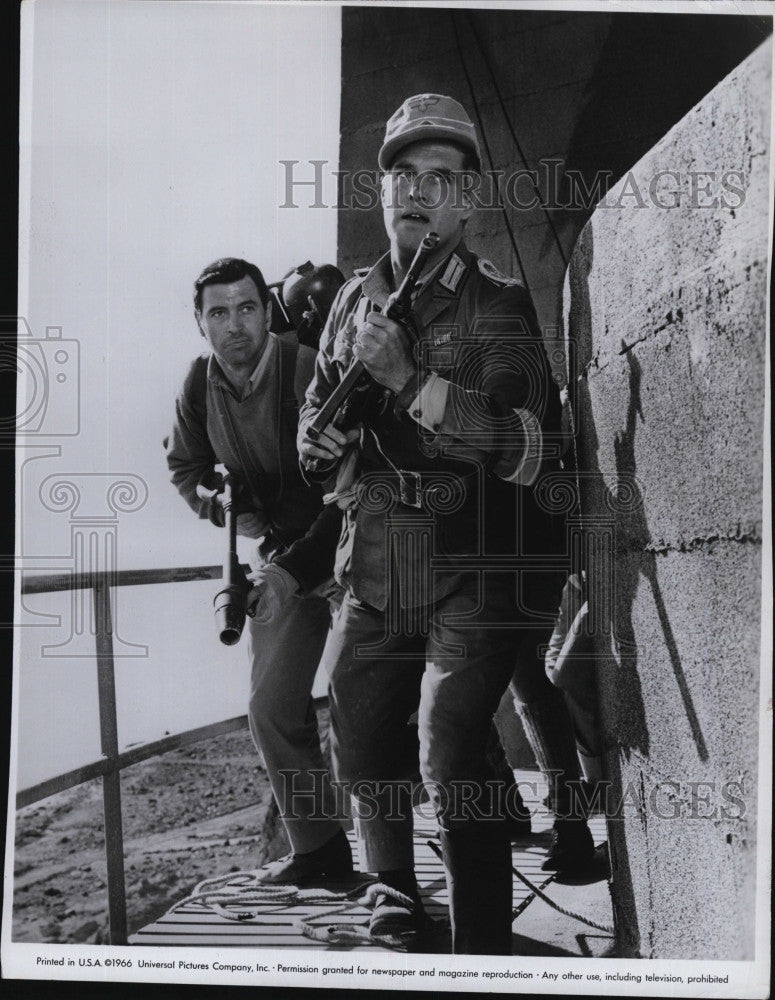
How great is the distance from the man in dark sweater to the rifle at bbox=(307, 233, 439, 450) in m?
0.13

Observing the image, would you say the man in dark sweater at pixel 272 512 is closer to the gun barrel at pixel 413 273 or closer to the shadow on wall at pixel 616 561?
the gun barrel at pixel 413 273

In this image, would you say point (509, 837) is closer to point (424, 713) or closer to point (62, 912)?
point (424, 713)

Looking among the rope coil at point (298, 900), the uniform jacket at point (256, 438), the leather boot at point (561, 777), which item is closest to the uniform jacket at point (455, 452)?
the uniform jacket at point (256, 438)

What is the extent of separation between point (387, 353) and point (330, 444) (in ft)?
0.83

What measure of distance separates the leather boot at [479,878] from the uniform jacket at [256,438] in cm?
75

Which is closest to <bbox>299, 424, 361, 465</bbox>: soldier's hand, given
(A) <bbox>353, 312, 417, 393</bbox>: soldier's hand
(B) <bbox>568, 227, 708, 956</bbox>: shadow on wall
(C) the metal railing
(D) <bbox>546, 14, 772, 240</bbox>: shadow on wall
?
(A) <bbox>353, 312, 417, 393</bbox>: soldier's hand

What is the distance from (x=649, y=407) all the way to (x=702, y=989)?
1310 mm

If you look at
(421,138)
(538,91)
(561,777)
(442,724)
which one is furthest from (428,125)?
(561,777)

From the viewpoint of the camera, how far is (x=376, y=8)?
8.52 feet

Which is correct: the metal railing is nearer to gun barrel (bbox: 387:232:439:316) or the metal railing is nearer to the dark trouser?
the dark trouser

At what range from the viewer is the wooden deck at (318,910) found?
254 centimetres

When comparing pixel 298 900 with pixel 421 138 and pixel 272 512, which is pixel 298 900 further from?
pixel 421 138

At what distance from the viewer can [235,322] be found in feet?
8.61

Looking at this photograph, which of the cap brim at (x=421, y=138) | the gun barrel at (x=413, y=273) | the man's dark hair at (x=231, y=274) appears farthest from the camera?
the man's dark hair at (x=231, y=274)
